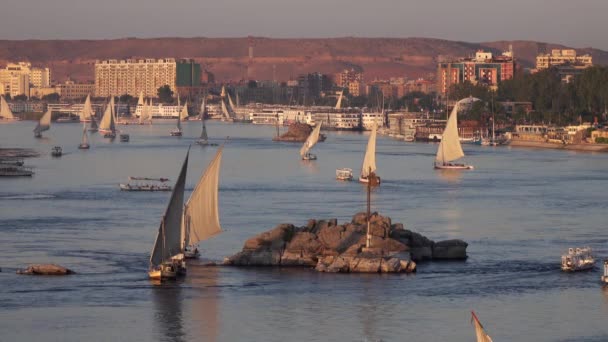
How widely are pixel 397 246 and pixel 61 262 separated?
149 inches

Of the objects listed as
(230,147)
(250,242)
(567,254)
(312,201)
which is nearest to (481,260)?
(567,254)

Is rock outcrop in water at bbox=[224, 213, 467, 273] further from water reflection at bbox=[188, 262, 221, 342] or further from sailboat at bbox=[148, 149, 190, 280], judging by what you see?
sailboat at bbox=[148, 149, 190, 280]

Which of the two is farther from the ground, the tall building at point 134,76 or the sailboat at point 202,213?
the tall building at point 134,76

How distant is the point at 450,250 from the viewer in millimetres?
17203

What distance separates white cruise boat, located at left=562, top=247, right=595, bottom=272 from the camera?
53.8 feet

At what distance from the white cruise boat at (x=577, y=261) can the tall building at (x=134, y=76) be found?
102 m

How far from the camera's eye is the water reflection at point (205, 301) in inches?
525

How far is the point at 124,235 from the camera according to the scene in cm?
1966

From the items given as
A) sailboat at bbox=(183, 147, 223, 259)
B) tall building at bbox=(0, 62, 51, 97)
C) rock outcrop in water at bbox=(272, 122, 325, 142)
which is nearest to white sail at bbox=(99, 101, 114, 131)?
rock outcrop in water at bbox=(272, 122, 325, 142)

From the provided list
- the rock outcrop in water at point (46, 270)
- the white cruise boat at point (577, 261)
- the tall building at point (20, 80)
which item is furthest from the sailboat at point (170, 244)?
the tall building at point (20, 80)

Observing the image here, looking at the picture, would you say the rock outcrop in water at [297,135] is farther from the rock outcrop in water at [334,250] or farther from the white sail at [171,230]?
the white sail at [171,230]

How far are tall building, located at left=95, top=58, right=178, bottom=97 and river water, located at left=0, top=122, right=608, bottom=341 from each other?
8750cm

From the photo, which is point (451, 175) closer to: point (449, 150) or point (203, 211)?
point (449, 150)

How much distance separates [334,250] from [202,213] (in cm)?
169
